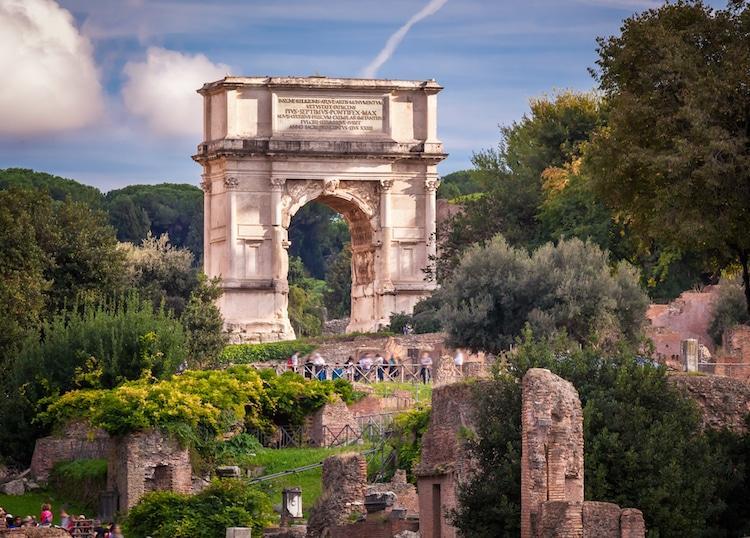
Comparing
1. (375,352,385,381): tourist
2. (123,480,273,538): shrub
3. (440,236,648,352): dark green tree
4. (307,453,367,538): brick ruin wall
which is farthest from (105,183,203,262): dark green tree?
(307,453,367,538): brick ruin wall

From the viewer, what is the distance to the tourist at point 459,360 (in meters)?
58.9

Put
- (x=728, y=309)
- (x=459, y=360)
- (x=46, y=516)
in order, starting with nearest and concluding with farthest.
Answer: (x=46, y=516)
(x=459, y=360)
(x=728, y=309)

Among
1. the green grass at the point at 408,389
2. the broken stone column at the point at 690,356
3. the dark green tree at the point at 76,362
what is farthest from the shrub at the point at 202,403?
the broken stone column at the point at 690,356

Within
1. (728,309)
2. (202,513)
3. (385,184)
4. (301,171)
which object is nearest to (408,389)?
(728,309)

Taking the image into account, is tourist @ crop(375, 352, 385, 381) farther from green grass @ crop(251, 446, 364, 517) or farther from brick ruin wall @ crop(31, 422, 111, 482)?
brick ruin wall @ crop(31, 422, 111, 482)

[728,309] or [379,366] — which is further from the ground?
[728,309]

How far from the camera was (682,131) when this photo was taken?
149 feet

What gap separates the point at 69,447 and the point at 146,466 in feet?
12.2

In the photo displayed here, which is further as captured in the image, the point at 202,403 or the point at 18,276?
the point at 18,276

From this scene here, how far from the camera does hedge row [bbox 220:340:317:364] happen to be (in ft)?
230

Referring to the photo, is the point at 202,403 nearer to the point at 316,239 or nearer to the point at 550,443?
the point at 550,443

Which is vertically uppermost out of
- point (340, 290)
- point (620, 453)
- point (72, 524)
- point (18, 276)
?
point (340, 290)

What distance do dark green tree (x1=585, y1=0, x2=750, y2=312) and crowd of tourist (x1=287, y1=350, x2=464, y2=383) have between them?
15.4 m

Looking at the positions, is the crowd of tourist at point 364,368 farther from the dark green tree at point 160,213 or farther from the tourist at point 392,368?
the dark green tree at point 160,213
